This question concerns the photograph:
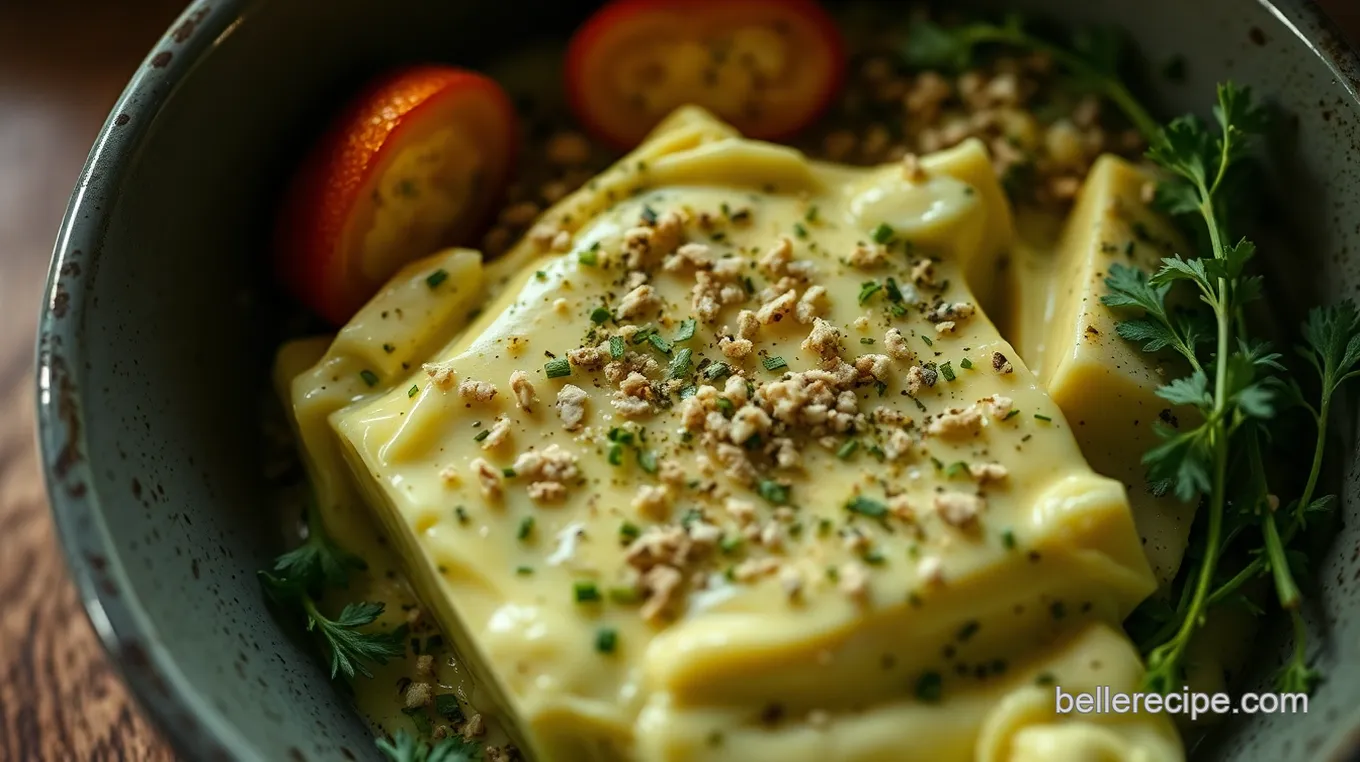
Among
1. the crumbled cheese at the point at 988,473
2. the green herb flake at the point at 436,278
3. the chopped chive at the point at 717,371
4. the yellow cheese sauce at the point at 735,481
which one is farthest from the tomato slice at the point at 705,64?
the crumbled cheese at the point at 988,473

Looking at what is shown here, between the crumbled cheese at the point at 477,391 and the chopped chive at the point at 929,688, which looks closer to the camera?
the chopped chive at the point at 929,688

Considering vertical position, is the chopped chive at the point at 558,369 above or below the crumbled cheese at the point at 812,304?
below

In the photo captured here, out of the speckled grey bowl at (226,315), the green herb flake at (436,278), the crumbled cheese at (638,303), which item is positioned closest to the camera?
the speckled grey bowl at (226,315)

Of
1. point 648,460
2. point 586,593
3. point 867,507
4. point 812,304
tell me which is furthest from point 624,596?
point 812,304

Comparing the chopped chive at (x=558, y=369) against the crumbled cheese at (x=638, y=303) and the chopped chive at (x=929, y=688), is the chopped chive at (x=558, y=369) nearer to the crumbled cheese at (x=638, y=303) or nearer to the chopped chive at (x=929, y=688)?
the crumbled cheese at (x=638, y=303)

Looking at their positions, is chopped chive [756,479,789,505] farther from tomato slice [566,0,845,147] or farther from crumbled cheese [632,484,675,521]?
tomato slice [566,0,845,147]

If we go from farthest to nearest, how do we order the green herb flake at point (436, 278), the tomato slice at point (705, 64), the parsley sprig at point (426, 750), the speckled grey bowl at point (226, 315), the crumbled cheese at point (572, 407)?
the tomato slice at point (705, 64) → the green herb flake at point (436, 278) → the crumbled cheese at point (572, 407) → the parsley sprig at point (426, 750) → the speckled grey bowl at point (226, 315)

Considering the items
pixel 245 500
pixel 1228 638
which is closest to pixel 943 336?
pixel 1228 638
